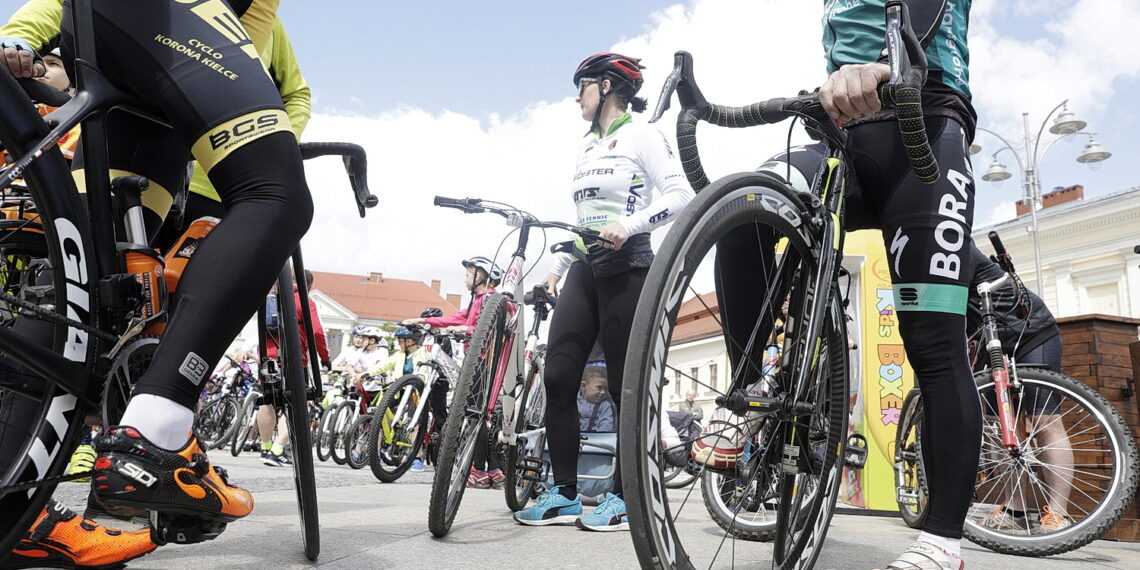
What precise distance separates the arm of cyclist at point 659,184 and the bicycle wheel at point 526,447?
1.08 metres

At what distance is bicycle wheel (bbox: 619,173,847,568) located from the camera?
4.42 ft

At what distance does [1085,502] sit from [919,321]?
7.45 ft

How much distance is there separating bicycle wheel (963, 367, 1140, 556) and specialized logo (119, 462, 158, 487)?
3081 millimetres

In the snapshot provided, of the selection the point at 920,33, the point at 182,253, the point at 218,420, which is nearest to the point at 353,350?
the point at 218,420

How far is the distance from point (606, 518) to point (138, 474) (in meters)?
2.46

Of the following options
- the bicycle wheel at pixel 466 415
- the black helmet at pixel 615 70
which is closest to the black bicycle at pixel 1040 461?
the bicycle wheel at pixel 466 415

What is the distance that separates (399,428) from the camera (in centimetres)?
763

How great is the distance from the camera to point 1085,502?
3561 mm

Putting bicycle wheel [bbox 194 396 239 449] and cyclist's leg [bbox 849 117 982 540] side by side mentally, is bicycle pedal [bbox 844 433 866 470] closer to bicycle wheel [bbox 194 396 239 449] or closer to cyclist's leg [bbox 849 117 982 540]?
cyclist's leg [bbox 849 117 982 540]

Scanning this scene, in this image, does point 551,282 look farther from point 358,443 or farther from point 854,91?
point 358,443

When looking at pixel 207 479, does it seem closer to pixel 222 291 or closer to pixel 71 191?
pixel 222 291

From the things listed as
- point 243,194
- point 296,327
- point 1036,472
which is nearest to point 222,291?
point 243,194

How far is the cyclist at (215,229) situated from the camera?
4.30ft

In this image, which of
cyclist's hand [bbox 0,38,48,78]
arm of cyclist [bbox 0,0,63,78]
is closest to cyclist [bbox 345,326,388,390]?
arm of cyclist [bbox 0,0,63,78]
